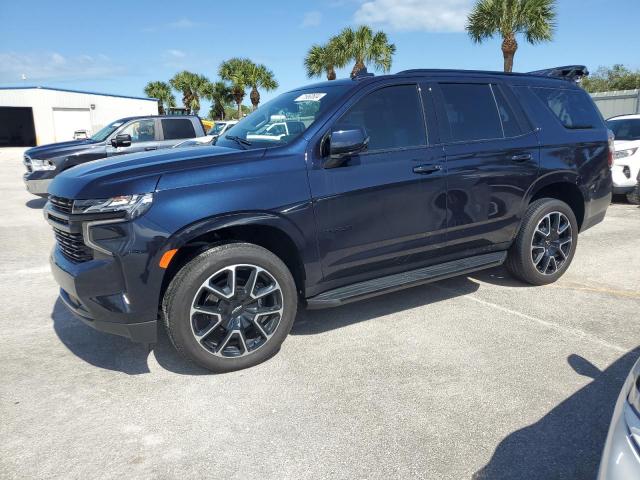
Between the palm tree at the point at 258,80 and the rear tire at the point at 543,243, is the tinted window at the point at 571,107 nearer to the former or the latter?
the rear tire at the point at 543,243

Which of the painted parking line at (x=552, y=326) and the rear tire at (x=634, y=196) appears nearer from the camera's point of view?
the painted parking line at (x=552, y=326)

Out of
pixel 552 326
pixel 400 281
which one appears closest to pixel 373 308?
pixel 400 281

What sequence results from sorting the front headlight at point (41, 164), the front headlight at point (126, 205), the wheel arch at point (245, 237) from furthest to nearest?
the front headlight at point (41, 164) < the wheel arch at point (245, 237) < the front headlight at point (126, 205)

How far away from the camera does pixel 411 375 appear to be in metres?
3.24

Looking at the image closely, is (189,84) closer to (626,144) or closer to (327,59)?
(327,59)

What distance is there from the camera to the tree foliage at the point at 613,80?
4794 centimetres

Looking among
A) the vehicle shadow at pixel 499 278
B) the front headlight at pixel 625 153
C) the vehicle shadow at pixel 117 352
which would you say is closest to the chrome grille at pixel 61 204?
the vehicle shadow at pixel 117 352

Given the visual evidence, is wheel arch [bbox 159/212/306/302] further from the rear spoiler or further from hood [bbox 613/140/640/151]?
hood [bbox 613/140/640/151]

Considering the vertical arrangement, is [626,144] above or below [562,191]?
above

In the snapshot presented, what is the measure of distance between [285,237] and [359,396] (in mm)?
1153

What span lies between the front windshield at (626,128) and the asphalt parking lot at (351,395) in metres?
6.64

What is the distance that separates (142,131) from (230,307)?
27.8ft

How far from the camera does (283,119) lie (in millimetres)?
3947

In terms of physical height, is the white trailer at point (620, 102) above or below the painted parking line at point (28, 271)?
above
